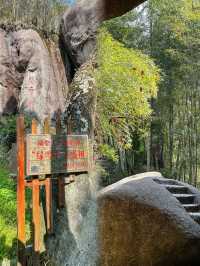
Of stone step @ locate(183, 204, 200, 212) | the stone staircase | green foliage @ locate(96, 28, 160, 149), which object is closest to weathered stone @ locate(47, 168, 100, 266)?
the stone staircase

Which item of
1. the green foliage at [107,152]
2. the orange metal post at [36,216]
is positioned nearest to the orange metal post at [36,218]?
the orange metal post at [36,216]

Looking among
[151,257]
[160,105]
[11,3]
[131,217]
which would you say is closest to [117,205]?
[131,217]

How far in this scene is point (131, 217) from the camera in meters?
5.68

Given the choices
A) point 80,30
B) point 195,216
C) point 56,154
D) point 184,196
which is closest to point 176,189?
point 184,196

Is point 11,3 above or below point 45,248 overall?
above

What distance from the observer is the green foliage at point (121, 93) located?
23.5 ft

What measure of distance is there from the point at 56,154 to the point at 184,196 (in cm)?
239

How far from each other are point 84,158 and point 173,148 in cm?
396

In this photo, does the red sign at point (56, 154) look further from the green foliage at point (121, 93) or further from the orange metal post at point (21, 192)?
the green foliage at point (121, 93)

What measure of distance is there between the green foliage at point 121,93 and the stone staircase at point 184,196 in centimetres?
121

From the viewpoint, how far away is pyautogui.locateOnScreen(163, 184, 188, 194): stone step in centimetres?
613

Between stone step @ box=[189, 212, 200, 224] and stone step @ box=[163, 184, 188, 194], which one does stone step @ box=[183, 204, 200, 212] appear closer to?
stone step @ box=[189, 212, 200, 224]

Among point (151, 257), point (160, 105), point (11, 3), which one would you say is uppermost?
point (11, 3)

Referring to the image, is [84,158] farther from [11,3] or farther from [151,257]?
[11,3]
